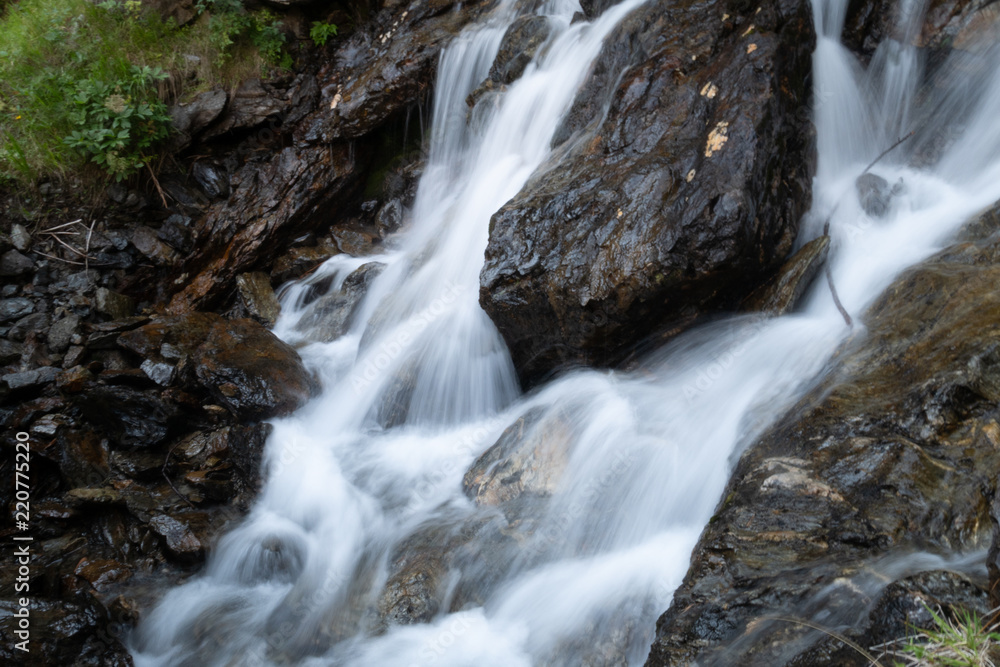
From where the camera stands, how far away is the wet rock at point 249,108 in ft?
26.5

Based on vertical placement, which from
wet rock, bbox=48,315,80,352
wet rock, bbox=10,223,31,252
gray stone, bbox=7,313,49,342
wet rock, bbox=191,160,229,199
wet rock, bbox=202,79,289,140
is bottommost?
wet rock, bbox=48,315,80,352

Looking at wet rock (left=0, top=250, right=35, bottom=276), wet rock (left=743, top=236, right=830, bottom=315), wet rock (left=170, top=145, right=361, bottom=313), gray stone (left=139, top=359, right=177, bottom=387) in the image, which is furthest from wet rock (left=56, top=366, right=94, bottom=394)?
wet rock (left=743, top=236, right=830, bottom=315)

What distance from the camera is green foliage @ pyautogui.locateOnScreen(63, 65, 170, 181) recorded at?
7.31 m

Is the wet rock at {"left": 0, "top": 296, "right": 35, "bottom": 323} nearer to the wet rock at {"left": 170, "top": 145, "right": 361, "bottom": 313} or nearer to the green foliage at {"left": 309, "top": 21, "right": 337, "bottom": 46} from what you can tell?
the wet rock at {"left": 170, "top": 145, "right": 361, "bottom": 313}

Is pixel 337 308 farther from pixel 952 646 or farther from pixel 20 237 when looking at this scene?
pixel 952 646

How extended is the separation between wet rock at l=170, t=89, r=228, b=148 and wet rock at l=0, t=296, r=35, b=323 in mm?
2494

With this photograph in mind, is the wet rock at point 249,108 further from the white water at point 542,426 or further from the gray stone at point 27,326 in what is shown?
the white water at point 542,426

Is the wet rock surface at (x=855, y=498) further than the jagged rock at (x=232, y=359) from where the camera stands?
No

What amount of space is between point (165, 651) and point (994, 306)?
16.8 ft

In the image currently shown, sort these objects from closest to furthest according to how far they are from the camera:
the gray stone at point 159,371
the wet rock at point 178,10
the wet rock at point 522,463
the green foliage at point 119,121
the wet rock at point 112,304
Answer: the wet rock at point 522,463
the gray stone at point 159,371
the wet rock at point 112,304
the green foliage at point 119,121
the wet rock at point 178,10

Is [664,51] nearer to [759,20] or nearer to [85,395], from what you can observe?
[759,20]

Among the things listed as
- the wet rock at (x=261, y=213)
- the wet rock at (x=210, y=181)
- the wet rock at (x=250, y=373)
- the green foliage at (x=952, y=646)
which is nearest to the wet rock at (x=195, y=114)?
the wet rock at (x=210, y=181)

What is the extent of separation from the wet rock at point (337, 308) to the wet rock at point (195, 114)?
2.85m

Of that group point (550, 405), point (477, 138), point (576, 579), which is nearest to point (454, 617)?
point (576, 579)
